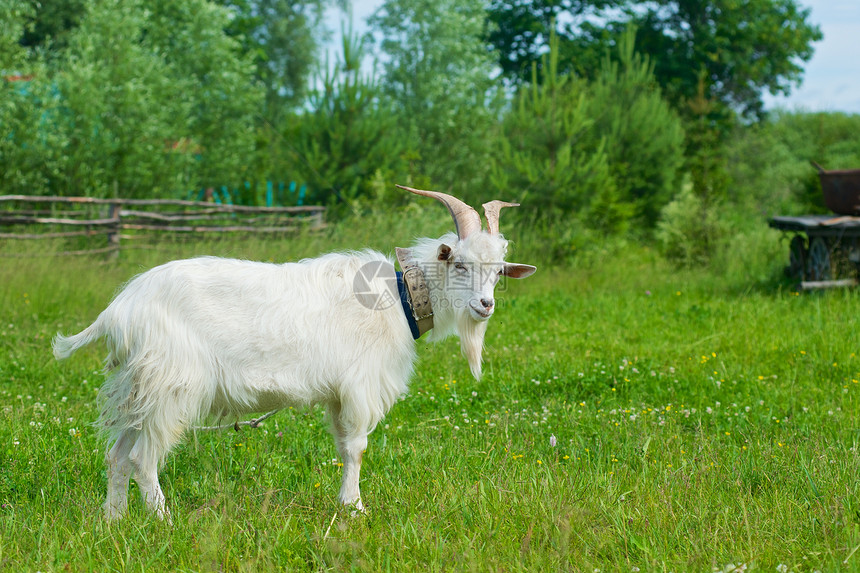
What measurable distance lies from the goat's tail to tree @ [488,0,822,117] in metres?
28.5

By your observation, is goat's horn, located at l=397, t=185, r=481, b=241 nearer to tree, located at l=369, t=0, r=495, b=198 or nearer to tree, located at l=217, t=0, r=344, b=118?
tree, located at l=369, t=0, r=495, b=198

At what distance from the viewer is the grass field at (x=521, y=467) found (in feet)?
9.32

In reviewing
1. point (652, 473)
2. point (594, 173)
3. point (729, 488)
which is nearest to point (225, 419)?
point (652, 473)

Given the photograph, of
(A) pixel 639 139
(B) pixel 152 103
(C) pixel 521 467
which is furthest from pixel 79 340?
(A) pixel 639 139

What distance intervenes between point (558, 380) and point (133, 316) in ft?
11.4

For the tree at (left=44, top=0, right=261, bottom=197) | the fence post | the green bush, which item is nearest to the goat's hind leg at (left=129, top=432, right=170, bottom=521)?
the fence post

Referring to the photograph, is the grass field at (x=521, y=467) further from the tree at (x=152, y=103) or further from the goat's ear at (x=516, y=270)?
the tree at (x=152, y=103)

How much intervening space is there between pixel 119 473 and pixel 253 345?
93 cm

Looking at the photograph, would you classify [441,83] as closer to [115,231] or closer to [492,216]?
[115,231]

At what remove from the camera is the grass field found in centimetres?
→ 284

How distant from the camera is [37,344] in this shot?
6.63 m

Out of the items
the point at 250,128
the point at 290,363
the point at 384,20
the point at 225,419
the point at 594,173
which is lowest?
the point at 225,419

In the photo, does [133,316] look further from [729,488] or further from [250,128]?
[250,128]

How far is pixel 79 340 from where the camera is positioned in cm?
346
